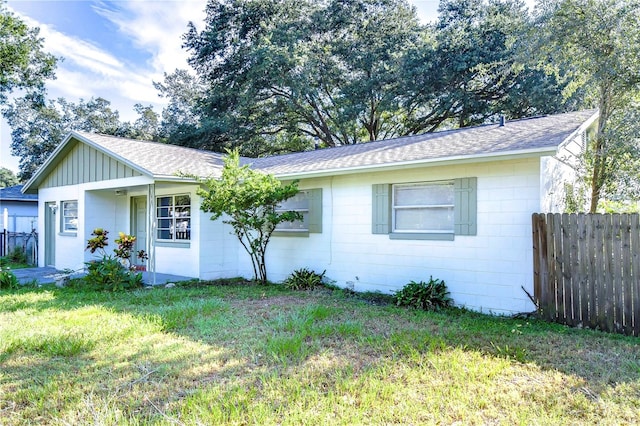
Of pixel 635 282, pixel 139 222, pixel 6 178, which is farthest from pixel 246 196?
pixel 6 178

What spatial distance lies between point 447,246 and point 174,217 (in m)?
7.39

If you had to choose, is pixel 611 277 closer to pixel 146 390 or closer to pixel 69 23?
pixel 146 390

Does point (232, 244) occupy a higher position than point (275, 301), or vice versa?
point (232, 244)

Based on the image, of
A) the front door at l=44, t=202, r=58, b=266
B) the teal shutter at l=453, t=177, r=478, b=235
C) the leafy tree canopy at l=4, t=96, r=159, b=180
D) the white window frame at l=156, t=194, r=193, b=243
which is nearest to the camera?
the teal shutter at l=453, t=177, r=478, b=235

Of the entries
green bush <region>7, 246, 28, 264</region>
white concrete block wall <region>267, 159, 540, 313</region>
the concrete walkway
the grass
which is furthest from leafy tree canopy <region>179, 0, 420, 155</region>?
the grass

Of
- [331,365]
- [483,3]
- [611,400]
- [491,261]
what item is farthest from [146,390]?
[483,3]

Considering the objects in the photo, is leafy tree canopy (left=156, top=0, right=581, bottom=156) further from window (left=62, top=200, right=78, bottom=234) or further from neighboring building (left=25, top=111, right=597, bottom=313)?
window (left=62, top=200, right=78, bottom=234)

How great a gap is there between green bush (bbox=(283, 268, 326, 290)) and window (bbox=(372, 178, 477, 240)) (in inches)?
67.6

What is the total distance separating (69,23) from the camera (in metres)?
12.7

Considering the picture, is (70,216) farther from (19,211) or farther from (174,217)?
(19,211)

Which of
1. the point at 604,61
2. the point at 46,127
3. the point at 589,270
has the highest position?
the point at 46,127

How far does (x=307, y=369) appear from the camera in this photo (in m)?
4.13

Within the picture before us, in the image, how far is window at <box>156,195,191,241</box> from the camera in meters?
11.1

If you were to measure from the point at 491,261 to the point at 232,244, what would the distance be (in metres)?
6.48
